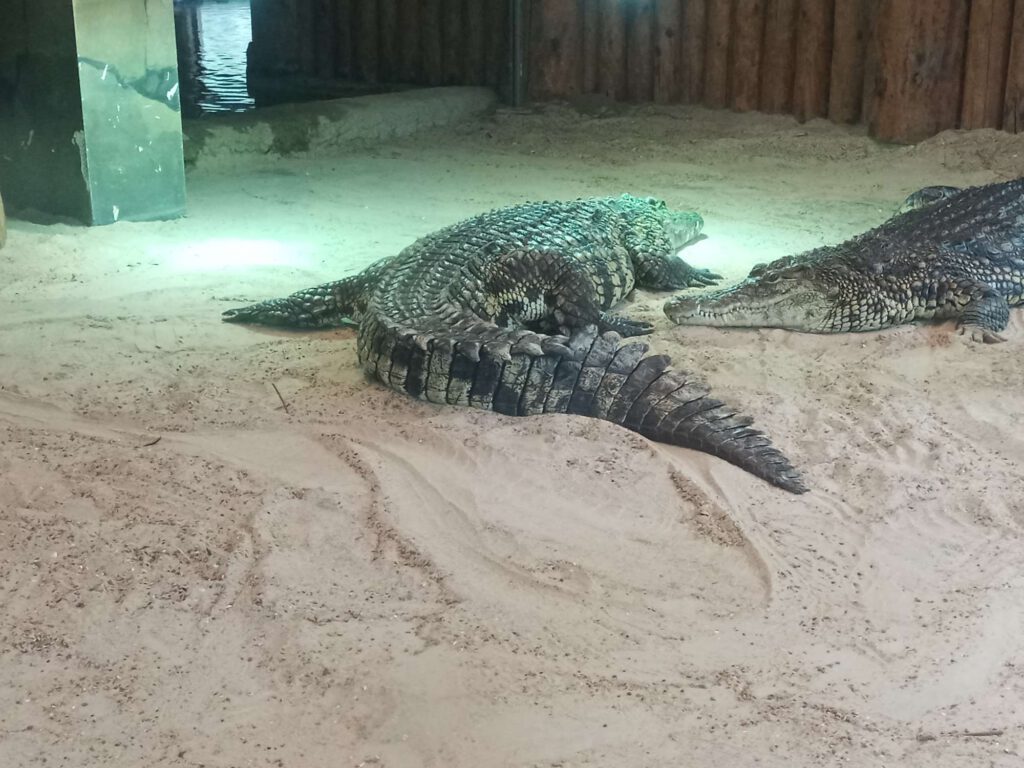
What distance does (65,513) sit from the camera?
348cm

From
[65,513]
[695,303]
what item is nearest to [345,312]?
[695,303]

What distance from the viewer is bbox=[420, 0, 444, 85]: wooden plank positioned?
11.5 meters

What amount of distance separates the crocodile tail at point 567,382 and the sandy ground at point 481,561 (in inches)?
4.0

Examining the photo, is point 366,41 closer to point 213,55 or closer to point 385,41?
point 385,41

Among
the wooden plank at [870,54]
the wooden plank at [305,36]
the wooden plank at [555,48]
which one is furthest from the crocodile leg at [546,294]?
the wooden plank at [305,36]

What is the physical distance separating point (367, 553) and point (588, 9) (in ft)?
26.7

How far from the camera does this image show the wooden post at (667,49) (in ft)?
32.2

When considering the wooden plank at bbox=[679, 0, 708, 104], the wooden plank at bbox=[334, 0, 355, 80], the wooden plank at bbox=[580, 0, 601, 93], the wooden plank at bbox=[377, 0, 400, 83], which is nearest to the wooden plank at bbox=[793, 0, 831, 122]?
the wooden plank at bbox=[679, 0, 708, 104]

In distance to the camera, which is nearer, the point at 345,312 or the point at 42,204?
the point at 345,312

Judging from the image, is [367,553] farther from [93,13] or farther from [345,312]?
[93,13]

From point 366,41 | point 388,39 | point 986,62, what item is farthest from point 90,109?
point 986,62

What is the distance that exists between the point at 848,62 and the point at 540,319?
4.97 m

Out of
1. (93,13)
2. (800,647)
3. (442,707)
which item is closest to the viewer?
(442,707)

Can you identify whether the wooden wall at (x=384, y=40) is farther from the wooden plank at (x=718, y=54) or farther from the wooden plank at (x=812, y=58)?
the wooden plank at (x=812, y=58)
